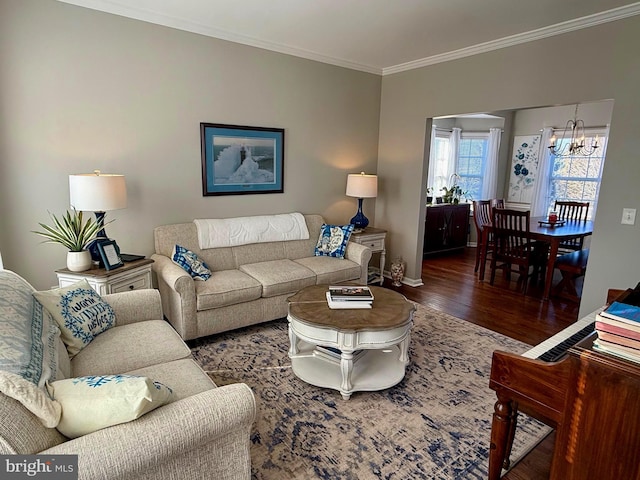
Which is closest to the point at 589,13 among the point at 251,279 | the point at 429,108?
the point at 429,108

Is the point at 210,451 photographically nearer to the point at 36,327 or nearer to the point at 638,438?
the point at 36,327

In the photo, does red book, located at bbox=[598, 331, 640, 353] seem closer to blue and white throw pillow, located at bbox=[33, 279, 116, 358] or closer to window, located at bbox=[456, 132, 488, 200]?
blue and white throw pillow, located at bbox=[33, 279, 116, 358]

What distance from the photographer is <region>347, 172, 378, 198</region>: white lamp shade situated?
4.39 meters

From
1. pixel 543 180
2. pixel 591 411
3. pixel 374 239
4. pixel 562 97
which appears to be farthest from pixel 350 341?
pixel 543 180

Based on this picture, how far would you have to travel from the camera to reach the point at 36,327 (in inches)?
63.1

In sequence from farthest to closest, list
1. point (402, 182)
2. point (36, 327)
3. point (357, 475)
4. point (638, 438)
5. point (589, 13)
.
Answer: point (402, 182)
point (589, 13)
point (357, 475)
point (36, 327)
point (638, 438)

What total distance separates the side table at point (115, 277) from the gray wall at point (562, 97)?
3145mm

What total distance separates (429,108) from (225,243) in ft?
9.21

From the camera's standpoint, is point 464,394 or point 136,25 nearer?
point 464,394

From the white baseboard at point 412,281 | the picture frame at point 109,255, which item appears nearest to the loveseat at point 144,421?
the picture frame at point 109,255

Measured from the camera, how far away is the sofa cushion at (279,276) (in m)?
3.36

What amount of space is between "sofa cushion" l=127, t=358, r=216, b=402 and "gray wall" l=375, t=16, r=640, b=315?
3.26m

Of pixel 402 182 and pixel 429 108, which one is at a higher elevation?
pixel 429 108

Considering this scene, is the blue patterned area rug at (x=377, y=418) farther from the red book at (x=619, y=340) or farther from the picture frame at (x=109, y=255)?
the red book at (x=619, y=340)
